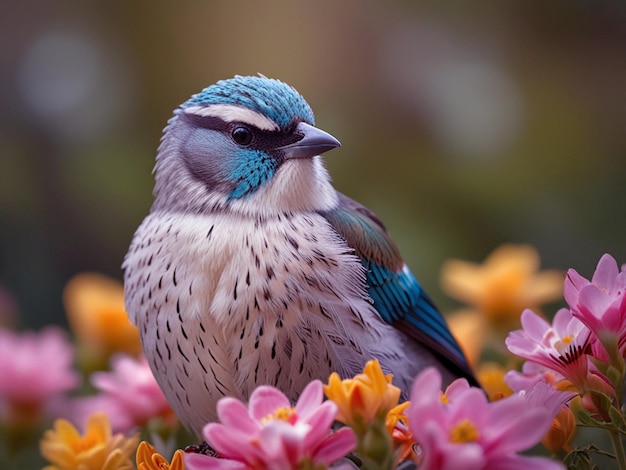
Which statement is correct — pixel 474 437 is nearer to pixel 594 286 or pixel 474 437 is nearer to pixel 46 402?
pixel 594 286

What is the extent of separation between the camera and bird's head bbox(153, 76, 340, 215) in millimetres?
1151

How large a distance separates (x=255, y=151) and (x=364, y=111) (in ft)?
4.10

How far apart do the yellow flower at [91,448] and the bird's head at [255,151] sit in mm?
332

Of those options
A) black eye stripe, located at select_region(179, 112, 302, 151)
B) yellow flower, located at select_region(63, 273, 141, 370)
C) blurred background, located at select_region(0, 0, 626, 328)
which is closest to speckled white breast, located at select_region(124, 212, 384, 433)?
black eye stripe, located at select_region(179, 112, 302, 151)

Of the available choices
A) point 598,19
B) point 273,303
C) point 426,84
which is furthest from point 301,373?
point 426,84

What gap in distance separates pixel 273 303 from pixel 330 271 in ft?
0.35

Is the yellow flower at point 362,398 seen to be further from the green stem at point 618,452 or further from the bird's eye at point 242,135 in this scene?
the bird's eye at point 242,135

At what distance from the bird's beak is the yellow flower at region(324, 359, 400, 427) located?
1.37 ft

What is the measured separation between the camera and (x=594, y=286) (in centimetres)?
83

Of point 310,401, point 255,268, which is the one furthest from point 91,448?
point 310,401

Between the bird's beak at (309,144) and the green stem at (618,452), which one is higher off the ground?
the bird's beak at (309,144)

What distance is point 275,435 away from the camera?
0.70 m

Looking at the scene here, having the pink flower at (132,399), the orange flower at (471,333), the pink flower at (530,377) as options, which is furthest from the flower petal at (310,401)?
the orange flower at (471,333)

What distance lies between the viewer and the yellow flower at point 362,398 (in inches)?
29.6
